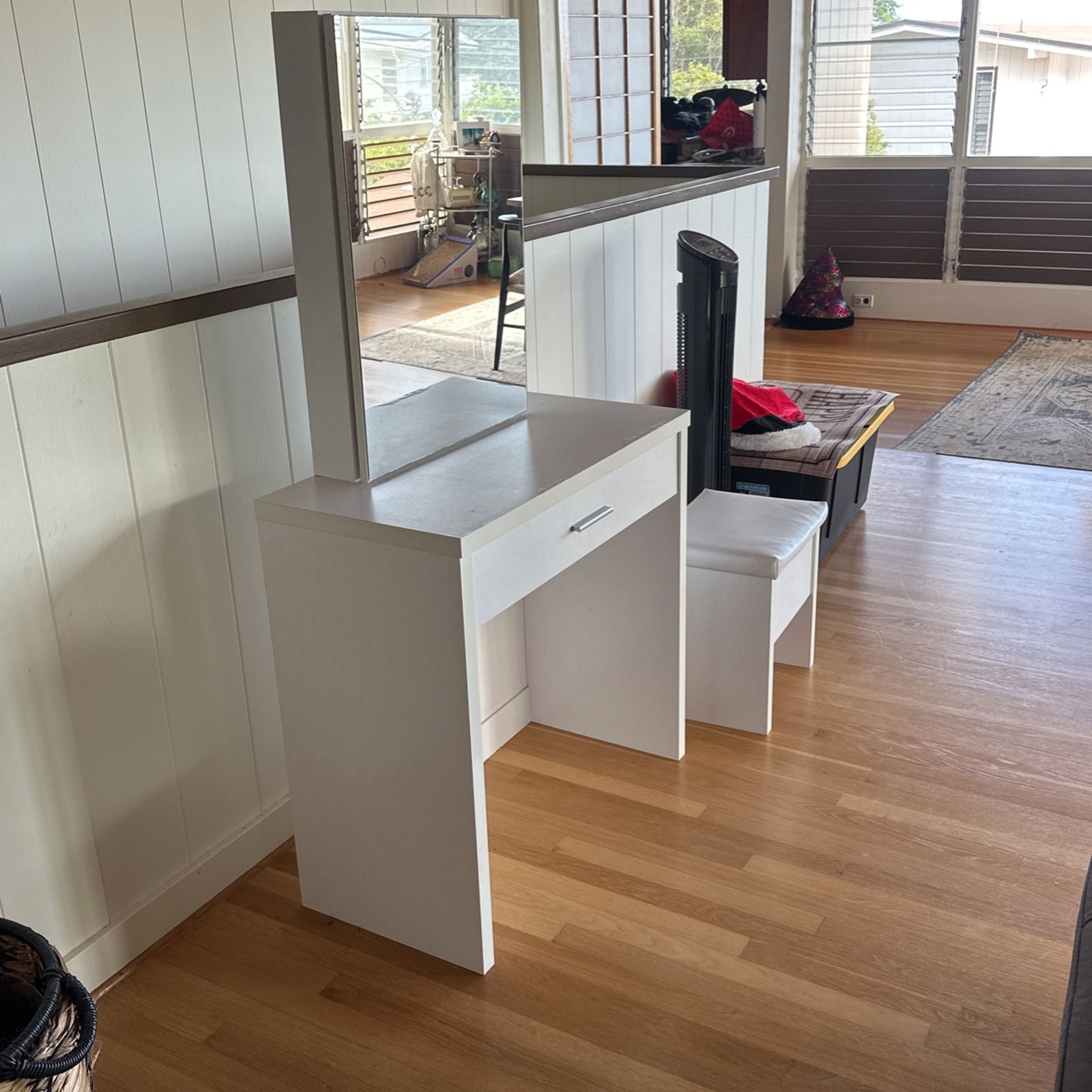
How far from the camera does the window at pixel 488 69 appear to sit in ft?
6.27

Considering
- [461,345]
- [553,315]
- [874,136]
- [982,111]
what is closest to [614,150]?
[874,136]

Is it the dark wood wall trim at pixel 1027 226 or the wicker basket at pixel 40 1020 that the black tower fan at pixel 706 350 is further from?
the dark wood wall trim at pixel 1027 226

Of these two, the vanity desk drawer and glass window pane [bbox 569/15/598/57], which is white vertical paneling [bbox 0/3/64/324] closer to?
the vanity desk drawer

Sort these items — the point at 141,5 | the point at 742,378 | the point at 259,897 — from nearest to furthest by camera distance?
the point at 259,897
the point at 141,5
the point at 742,378

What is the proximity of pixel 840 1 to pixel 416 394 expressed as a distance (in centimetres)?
529

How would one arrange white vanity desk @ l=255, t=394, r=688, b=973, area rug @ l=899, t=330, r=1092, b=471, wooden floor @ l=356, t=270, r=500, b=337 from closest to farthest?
white vanity desk @ l=255, t=394, r=688, b=973 → wooden floor @ l=356, t=270, r=500, b=337 → area rug @ l=899, t=330, r=1092, b=471

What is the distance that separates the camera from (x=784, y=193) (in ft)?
21.0

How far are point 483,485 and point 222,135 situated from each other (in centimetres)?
167

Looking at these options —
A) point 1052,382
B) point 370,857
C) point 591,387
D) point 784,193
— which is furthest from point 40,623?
point 784,193

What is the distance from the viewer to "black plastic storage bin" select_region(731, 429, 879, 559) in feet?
10.6

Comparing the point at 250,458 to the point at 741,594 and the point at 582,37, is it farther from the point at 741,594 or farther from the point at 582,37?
the point at 582,37

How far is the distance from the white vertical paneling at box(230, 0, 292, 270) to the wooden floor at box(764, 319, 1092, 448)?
2.37m

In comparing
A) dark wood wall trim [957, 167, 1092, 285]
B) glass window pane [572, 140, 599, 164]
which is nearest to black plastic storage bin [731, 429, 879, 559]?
glass window pane [572, 140, 599, 164]

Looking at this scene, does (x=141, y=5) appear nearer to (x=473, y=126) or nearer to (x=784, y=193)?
(x=473, y=126)
